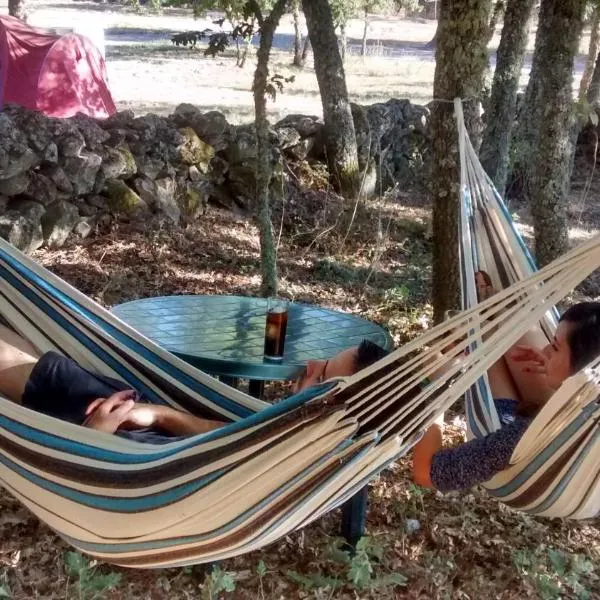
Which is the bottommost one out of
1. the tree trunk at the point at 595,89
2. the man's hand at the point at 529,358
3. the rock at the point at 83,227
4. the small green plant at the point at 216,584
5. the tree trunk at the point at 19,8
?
the small green plant at the point at 216,584

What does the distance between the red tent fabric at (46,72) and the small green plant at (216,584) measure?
5169 millimetres

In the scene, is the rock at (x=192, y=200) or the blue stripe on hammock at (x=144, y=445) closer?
the blue stripe on hammock at (x=144, y=445)

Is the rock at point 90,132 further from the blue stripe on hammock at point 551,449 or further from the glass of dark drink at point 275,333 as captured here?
the blue stripe on hammock at point 551,449

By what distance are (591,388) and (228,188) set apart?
139 inches

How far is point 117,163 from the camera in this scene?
13.5ft

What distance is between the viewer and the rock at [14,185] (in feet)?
12.2

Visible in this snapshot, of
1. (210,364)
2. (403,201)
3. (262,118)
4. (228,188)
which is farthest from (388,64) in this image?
(210,364)

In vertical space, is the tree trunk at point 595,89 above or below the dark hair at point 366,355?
above

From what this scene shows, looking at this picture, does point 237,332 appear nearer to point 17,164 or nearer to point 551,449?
point 551,449

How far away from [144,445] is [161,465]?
0.11 metres

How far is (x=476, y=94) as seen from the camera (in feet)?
8.05

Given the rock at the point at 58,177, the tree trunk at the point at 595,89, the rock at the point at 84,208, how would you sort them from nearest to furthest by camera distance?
1. the rock at the point at 58,177
2. the rock at the point at 84,208
3. the tree trunk at the point at 595,89

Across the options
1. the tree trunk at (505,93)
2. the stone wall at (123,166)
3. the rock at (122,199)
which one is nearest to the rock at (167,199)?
the stone wall at (123,166)

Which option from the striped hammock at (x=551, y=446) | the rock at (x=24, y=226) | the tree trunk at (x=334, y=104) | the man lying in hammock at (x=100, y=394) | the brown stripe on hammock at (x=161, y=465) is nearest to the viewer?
the brown stripe on hammock at (x=161, y=465)
